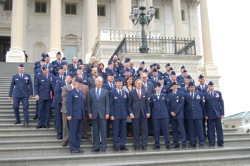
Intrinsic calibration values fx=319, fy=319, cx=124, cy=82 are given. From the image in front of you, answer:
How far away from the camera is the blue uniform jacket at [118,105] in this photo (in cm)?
902

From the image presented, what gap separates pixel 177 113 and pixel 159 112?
0.59 meters

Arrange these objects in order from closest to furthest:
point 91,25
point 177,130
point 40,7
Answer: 1. point 177,130
2. point 91,25
3. point 40,7

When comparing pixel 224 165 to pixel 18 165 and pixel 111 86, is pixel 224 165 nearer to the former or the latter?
pixel 111 86

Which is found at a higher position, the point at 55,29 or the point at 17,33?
the point at 55,29

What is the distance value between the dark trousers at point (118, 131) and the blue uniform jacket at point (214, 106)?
2820 millimetres

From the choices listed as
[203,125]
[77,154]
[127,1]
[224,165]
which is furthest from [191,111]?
[127,1]

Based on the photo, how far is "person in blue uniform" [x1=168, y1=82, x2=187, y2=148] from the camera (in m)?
9.50

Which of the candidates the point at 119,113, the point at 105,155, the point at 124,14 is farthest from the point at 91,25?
the point at 105,155

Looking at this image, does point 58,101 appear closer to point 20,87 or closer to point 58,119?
point 58,119

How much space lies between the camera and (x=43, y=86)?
10.5m

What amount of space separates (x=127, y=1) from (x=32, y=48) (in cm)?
1226

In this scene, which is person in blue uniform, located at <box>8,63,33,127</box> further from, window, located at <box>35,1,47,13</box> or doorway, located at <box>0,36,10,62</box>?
window, located at <box>35,1,47,13</box>

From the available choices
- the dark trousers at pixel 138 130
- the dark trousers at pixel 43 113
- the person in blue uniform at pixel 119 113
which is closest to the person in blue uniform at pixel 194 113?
the dark trousers at pixel 138 130

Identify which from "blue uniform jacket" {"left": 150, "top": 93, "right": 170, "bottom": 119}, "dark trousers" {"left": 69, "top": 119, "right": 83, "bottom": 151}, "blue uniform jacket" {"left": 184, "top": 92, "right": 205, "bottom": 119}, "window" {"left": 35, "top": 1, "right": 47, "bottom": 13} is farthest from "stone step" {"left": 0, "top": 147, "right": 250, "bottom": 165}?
"window" {"left": 35, "top": 1, "right": 47, "bottom": 13}
